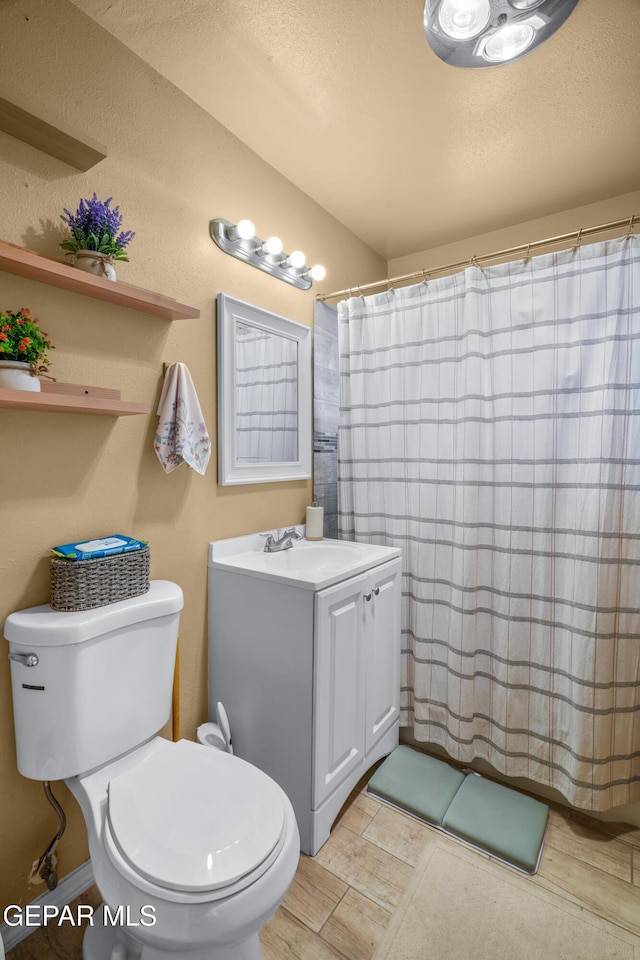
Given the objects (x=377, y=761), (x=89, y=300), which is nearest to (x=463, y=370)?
(x=89, y=300)

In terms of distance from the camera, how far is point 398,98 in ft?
5.18

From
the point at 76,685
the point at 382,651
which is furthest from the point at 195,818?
the point at 382,651

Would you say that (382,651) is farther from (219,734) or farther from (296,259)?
(296,259)

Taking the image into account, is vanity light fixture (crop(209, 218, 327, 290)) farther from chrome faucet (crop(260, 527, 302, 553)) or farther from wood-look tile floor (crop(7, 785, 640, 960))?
wood-look tile floor (crop(7, 785, 640, 960))

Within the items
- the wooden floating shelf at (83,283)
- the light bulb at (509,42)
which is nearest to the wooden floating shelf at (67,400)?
the wooden floating shelf at (83,283)

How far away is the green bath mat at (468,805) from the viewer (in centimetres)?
159

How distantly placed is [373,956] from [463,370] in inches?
75.6

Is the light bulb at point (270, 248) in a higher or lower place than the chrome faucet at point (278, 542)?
higher

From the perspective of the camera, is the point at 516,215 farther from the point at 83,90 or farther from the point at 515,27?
the point at 83,90

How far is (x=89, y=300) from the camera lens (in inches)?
53.1

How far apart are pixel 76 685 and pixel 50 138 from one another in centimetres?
140

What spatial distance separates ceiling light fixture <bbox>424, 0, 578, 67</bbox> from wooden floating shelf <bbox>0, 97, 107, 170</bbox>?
0.96m

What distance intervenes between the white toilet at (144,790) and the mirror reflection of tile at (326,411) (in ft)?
3.48

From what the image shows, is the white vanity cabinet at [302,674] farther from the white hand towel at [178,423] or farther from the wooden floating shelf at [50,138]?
the wooden floating shelf at [50,138]
